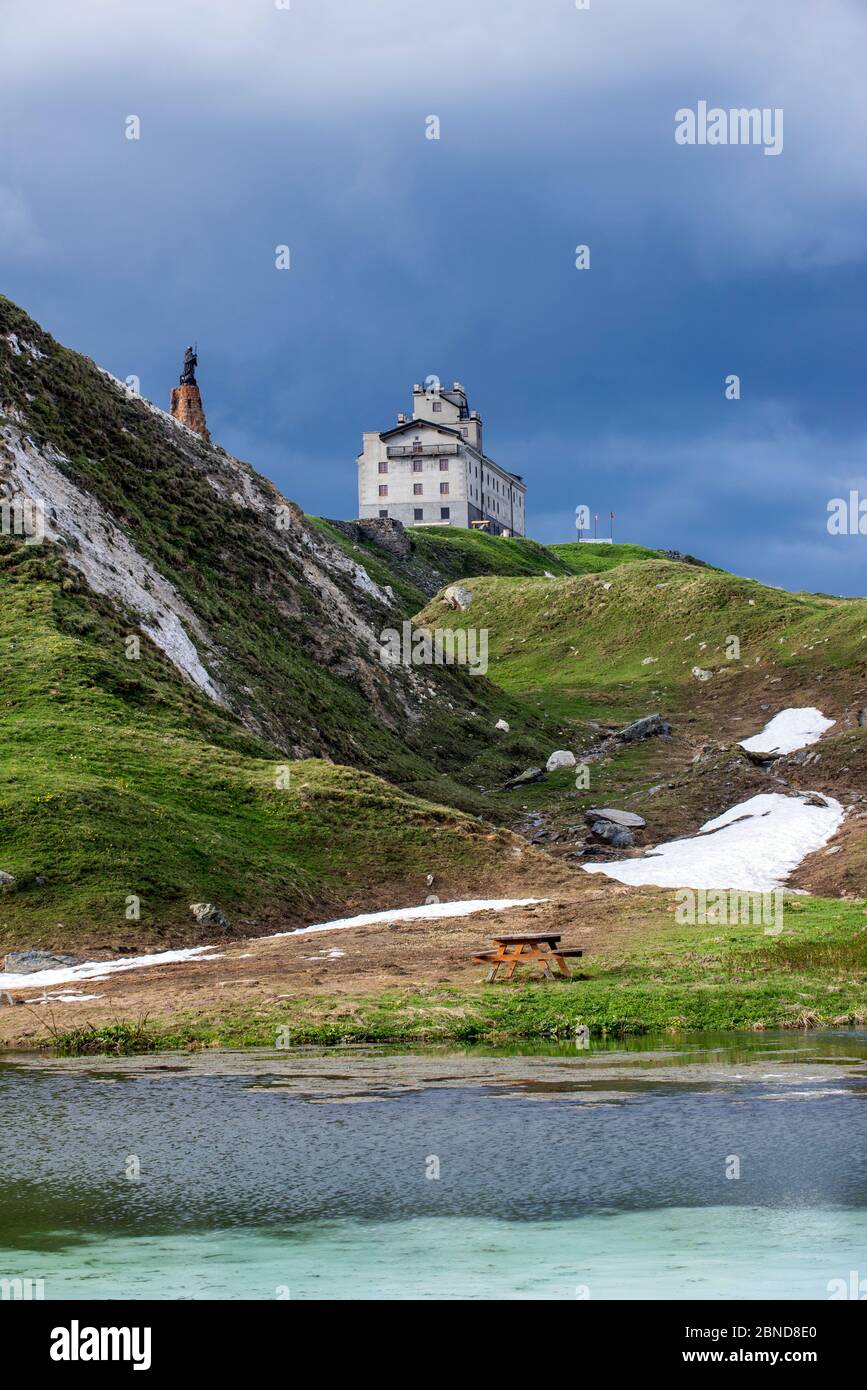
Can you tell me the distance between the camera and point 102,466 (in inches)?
3063

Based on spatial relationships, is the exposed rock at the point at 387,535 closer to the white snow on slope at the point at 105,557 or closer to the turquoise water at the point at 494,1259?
the white snow on slope at the point at 105,557

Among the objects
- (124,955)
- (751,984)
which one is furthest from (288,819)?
(751,984)

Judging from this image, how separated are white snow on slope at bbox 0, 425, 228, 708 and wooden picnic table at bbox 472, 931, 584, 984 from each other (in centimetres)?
3328

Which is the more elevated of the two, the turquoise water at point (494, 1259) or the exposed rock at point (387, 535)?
the exposed rock at point (387, 535)

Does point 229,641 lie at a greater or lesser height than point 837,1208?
greater

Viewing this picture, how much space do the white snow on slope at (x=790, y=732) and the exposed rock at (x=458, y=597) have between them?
45.4 m

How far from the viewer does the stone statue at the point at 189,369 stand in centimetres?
10624

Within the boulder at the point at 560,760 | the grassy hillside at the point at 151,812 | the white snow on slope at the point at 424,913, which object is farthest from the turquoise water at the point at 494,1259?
the boulder at the point at 560,760

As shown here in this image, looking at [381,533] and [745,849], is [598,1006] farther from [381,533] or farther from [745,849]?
[381,533]

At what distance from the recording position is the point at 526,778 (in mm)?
77188

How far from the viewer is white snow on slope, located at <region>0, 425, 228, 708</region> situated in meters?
65.2

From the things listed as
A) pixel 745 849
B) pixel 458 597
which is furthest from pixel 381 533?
pixel 745 849
